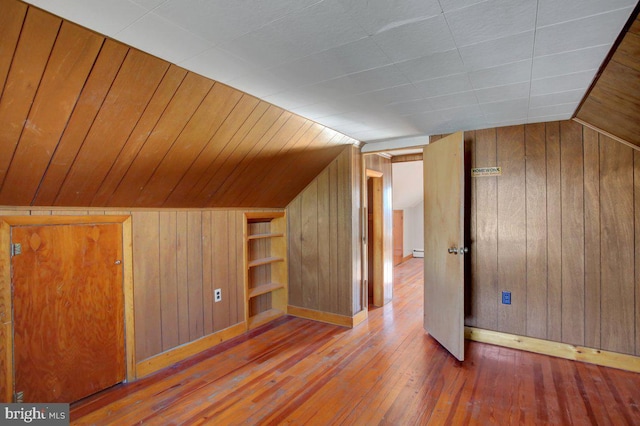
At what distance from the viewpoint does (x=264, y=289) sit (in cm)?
362

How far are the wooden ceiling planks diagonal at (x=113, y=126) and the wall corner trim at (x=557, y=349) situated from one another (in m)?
2.48

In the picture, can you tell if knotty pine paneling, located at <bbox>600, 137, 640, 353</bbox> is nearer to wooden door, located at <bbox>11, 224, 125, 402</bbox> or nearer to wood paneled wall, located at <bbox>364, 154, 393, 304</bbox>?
wood paneled wall, located at <bbox>364, 154, 393, 304</bbox>

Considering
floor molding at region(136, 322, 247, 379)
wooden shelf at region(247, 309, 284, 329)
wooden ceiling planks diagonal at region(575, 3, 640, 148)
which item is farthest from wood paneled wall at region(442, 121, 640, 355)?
floor molding at region(136, 322, 247, 379)

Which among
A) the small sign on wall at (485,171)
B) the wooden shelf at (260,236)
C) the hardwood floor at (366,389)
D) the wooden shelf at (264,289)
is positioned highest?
the small sign on wall at (485,171)

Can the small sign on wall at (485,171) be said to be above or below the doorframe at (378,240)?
above

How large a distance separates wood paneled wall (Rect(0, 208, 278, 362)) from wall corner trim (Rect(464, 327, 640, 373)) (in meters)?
2.36

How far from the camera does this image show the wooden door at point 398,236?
6738 mm

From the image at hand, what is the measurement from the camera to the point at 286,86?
193 centimetres

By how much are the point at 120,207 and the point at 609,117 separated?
3490 mm

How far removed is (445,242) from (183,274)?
90.0 inches

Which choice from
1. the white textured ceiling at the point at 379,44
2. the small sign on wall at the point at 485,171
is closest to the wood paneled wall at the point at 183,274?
the white textured ceiling at the point at 379,44

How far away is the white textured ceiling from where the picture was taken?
1197mm

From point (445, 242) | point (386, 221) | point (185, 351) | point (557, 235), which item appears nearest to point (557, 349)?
point (557, 235)

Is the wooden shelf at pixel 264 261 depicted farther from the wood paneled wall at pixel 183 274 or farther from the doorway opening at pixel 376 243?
the doorway opening at pixel 376 243
